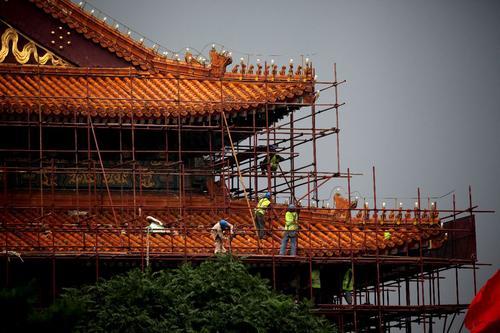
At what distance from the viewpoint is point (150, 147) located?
55281 millimetres

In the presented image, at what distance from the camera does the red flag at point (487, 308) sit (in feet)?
140

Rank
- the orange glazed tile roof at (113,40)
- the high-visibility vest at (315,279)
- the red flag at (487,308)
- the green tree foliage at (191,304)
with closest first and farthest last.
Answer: the red flag at (487,308) < the green tree foliage at (191,304) < the high-visibility vest at (315,279) < the orange glazed tile roof at (113,40)

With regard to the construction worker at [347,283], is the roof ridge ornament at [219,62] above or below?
above

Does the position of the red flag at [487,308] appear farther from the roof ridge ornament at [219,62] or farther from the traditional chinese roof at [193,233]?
the roof ridge ornament at [219,62]

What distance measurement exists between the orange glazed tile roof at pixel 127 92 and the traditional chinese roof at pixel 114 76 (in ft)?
0.07

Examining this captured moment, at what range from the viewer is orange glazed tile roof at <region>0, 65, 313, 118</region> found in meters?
53.5

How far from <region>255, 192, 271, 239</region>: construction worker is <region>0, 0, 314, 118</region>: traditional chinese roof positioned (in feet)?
7.96

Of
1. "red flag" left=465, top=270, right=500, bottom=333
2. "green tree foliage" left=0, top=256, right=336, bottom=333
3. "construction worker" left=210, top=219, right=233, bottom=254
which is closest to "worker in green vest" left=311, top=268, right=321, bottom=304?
"construction worker" left=210, top=219, right=233, bottom=254

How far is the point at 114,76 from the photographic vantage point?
55406mm

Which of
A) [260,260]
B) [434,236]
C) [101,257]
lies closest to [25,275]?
[101,257]

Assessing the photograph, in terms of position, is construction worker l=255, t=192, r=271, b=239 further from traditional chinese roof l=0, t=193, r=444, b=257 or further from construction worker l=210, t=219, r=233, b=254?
construction worker l=210, t=219, r=233, b=254

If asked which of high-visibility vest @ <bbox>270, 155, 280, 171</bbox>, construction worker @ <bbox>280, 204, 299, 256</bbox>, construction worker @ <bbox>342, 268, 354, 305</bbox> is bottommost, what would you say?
construction worker @ <bbox>342, 268, 354, 305</bbox>

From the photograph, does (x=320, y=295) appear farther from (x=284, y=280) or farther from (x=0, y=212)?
(x=0, y=212)

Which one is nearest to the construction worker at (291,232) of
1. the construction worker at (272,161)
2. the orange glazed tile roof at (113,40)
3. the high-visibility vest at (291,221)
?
the high-visibility vest at (291,221)
